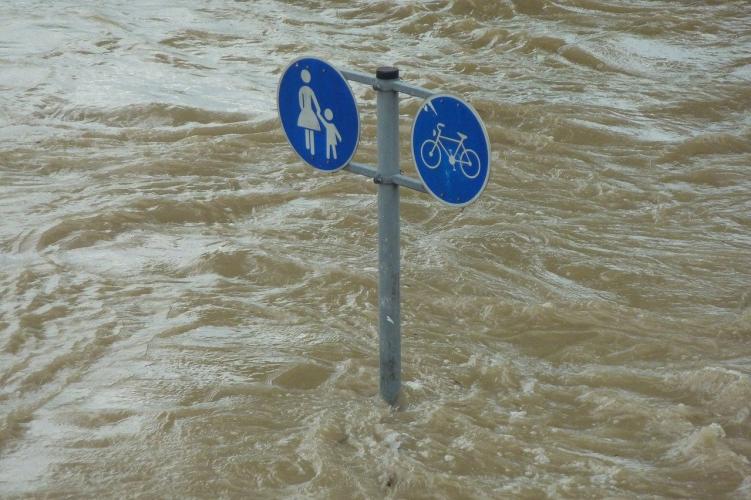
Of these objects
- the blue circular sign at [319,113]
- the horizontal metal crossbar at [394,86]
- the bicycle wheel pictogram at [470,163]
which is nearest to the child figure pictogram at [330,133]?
the blue circular sign at [319,113]

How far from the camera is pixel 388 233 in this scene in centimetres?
330

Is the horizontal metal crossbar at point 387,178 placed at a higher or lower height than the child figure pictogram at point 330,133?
lower

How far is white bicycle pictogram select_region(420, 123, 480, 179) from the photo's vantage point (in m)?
2.92

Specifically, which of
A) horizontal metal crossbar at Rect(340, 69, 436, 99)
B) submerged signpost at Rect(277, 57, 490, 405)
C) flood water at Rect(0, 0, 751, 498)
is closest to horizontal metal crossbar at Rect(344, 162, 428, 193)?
submerged signpost at Rect(277, 57, 490, 405)

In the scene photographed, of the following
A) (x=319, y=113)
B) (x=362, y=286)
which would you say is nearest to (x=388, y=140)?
(x=319, y=113)

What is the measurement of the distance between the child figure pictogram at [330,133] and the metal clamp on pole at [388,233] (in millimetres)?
150

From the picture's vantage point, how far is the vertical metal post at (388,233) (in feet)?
10.2

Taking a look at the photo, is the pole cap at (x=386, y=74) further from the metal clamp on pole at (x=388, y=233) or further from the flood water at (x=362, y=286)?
the flood water at (x=362, y=286)

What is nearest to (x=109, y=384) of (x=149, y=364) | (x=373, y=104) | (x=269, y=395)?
(x=149, y=364)

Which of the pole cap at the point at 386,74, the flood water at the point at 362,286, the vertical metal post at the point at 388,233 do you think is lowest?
the flood water at the point at 362,286

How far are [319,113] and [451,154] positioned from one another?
0.51 meters

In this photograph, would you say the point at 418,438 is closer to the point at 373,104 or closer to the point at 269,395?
the point at 269,395

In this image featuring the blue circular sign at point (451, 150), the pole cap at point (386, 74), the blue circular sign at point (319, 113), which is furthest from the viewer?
the blue circular sign at point (319, 113)

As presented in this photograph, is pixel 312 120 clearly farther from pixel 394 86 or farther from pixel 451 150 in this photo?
pixel 451 150
